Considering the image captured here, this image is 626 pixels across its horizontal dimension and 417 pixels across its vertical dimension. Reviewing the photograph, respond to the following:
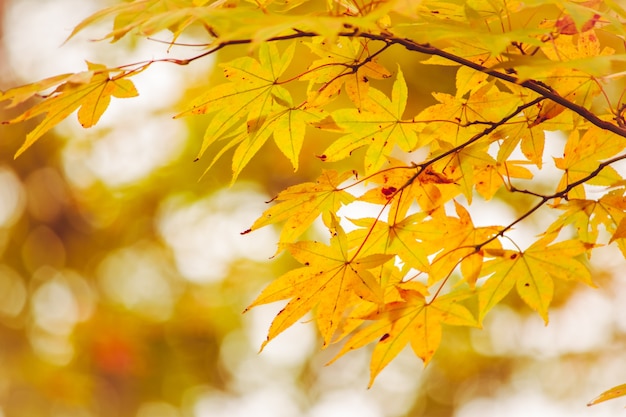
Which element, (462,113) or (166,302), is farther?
(166,302)

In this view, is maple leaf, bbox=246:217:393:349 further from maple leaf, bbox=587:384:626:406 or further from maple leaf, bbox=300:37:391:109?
maple leaf, bbox=587:384:626:406

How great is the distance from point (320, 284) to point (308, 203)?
0.33 feet

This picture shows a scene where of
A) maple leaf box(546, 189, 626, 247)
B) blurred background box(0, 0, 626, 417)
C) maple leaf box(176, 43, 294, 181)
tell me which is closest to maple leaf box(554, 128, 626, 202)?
maple leaf box(546, 189, 626, 247)

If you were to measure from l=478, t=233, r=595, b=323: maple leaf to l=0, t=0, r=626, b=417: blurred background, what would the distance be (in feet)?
8.14

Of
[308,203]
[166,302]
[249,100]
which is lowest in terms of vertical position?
[166,302]

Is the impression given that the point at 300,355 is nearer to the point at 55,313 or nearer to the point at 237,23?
the point at 55,313

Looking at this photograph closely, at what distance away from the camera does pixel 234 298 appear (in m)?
3.68

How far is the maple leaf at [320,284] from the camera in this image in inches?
26.4

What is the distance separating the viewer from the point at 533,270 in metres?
0.75

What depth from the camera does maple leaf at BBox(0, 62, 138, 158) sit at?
0.51 metres

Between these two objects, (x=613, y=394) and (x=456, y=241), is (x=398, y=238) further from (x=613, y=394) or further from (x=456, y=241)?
(x=613, y=394)

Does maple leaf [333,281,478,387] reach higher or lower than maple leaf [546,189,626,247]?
lower

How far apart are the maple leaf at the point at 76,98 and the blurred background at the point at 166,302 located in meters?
2.60

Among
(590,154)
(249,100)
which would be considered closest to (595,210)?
(590,154)
